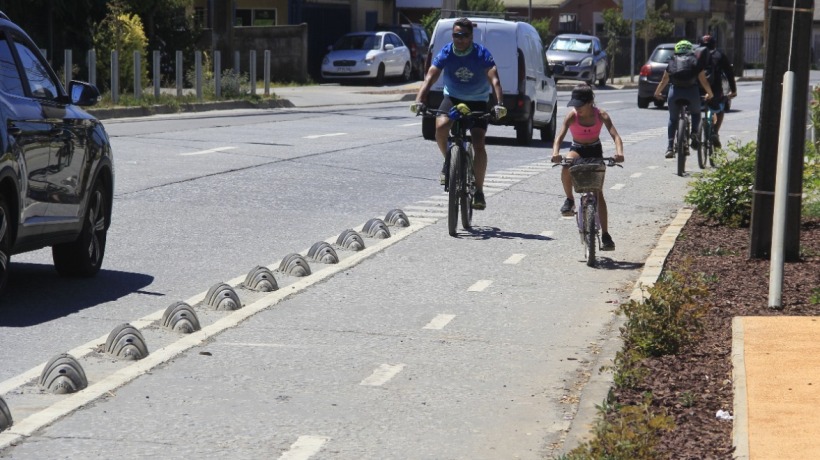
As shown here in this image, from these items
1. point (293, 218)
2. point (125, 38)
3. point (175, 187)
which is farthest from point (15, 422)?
point (125, 38)

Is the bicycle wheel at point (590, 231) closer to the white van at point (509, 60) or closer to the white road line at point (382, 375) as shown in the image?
the white road line at point (382, 375)

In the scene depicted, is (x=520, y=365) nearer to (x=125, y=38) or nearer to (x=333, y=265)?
(x=333, y=265)

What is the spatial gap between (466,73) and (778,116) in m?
3.44

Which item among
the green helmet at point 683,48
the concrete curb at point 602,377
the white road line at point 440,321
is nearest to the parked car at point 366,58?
the green helmet at point 683,48

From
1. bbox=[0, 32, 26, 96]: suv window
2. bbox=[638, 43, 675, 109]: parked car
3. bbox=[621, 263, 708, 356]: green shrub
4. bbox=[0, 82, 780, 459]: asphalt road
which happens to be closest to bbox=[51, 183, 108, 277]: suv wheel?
bbox=[0, 82, 780, 459]: asphalt road

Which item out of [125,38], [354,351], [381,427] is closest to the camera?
[381,427]

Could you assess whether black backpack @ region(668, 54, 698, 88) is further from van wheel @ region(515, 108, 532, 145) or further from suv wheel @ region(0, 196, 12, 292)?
suv wheel @ region(0, 196, 12, 292)

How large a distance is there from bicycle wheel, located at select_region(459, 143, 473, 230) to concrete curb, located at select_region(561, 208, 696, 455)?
180 centimetres

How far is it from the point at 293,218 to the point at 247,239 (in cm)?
144

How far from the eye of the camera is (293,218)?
44.3 feet

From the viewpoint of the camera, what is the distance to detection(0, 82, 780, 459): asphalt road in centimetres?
621

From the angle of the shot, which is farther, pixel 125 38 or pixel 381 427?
pixel 125 38

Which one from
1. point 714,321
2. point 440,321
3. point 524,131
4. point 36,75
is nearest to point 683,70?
point 524,131

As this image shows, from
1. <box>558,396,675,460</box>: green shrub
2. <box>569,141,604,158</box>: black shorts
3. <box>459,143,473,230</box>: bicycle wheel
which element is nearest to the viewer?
<box>558,396,675,460</box>: green shrub
